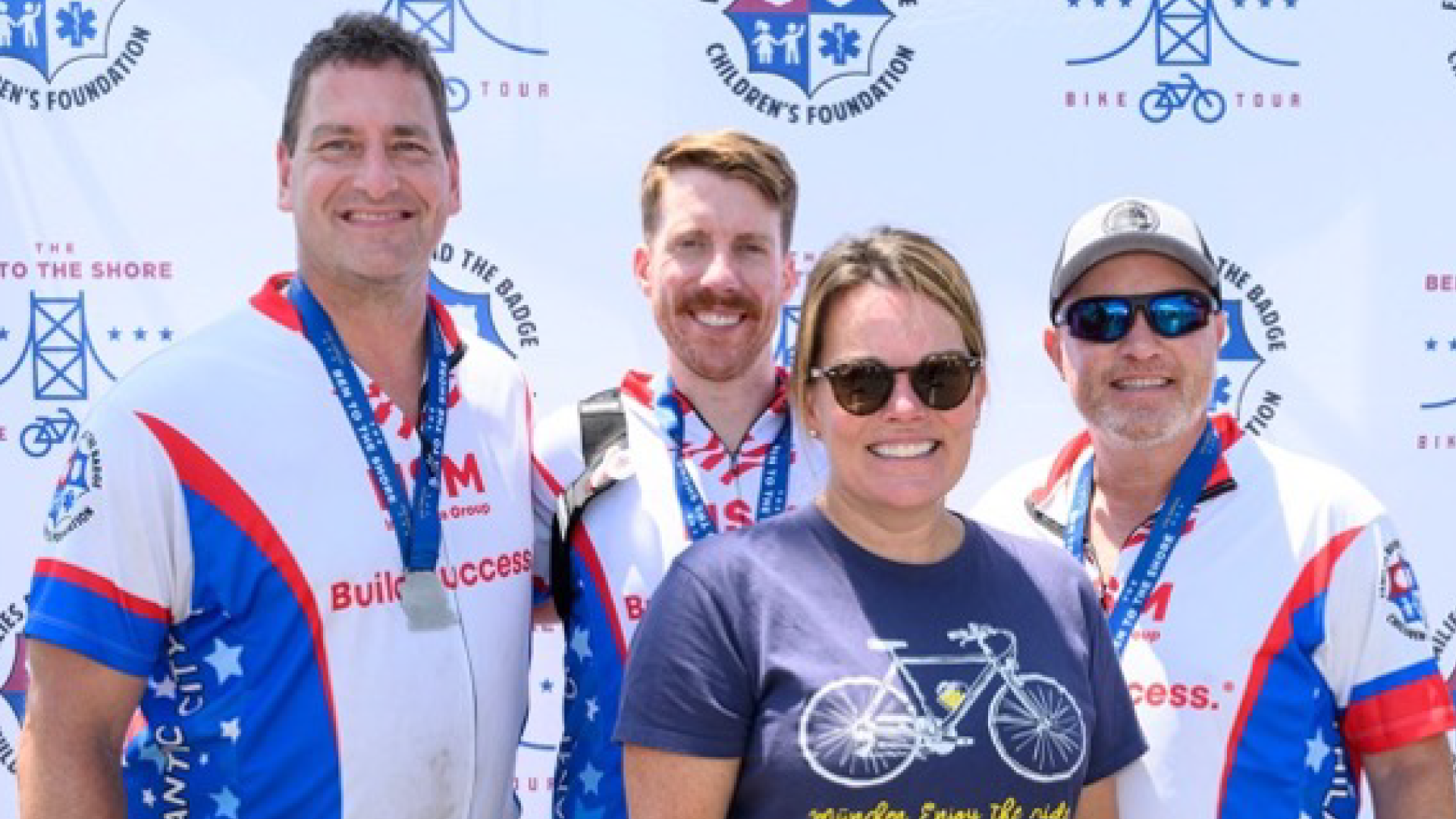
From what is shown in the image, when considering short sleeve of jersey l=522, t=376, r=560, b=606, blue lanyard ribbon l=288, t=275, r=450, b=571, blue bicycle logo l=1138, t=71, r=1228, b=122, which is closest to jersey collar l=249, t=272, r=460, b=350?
blue lanyard ribbon l=288, t=275, r=450, b=571

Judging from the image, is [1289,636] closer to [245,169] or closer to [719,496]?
[719,496]

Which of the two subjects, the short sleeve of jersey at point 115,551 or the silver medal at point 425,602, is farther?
the silver medal at point 425,602

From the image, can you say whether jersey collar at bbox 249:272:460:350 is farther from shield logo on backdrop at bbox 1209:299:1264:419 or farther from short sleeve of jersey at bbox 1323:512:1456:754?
shield logo on backdrop at bbox 1209:299:1264:419

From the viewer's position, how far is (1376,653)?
1.97 metres

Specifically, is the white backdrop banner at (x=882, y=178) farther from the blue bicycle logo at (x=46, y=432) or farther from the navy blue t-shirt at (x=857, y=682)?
the navy blue t-shirt at (x=857, y=682)

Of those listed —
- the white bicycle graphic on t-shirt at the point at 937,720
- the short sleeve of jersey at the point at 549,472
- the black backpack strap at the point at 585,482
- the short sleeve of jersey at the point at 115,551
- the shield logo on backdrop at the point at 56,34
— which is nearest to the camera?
the white bicycle graphic on t-shirt at the point at 937,720

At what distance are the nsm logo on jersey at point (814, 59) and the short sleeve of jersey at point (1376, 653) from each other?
1468mm

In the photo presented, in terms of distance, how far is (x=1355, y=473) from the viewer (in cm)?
306

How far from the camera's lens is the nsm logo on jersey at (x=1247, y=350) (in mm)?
3035

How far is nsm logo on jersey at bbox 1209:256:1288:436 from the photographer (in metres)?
3.04

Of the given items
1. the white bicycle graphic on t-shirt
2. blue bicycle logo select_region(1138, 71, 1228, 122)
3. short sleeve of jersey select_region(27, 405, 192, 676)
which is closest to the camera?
the white bicycle graphic on t-shirt

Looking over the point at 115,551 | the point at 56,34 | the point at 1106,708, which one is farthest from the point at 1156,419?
the point at 56,34

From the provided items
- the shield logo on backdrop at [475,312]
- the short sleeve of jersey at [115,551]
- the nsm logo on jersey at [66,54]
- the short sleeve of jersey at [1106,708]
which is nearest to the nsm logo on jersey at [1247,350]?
the short sleeve of jersey at [1106,708]

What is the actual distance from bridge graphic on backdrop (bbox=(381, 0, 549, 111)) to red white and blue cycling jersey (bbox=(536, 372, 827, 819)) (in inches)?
43.5
